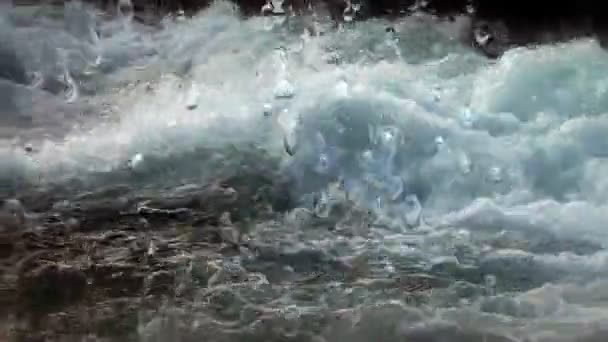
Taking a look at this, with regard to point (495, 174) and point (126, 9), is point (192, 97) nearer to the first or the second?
point (126, 9)

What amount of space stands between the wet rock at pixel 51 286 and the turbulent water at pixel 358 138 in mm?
238

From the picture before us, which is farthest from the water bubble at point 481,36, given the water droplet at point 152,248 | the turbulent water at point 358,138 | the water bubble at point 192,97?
the water droplet at point 152,248

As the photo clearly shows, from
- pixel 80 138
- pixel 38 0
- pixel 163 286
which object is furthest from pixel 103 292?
pixel 38 0

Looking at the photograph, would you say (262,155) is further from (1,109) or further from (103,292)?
(1,109)

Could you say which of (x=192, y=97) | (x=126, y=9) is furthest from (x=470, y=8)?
(x=126, y=9)

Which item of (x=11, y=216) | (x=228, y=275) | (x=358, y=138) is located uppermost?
(x=358, y=138)

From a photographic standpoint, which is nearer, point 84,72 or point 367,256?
point 367,256

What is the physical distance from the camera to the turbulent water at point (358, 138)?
1.83 meters

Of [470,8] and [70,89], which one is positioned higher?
[470,8]

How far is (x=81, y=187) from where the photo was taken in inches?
77.6

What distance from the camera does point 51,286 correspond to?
71.3 inches

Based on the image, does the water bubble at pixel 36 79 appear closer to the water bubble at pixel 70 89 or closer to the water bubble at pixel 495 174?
the water bubble at pixel 70 89

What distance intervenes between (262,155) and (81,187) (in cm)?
46

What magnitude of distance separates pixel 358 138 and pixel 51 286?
81cm
